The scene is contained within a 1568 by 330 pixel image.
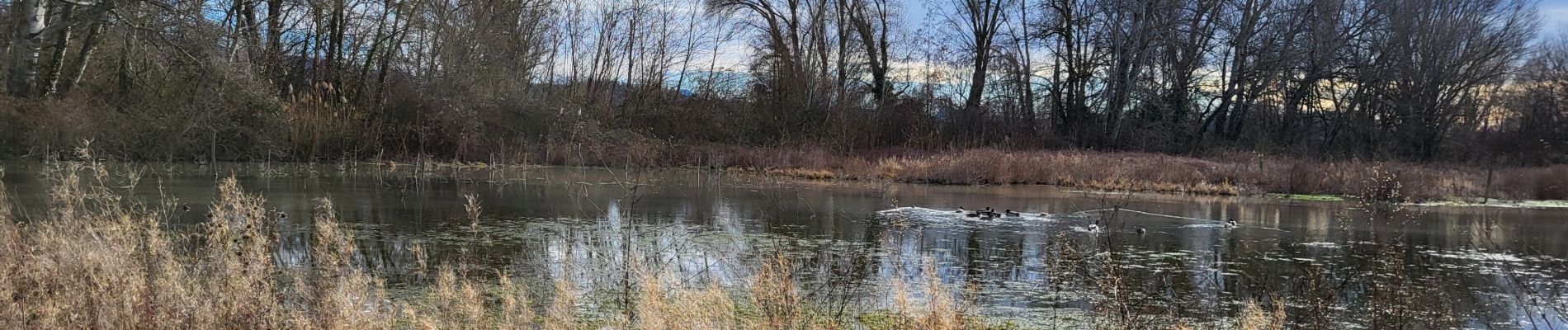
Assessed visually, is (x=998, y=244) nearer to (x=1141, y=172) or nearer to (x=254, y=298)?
(x=254, y=298)

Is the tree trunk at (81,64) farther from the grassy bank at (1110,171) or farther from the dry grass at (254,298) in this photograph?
the dry grass at (254,298)

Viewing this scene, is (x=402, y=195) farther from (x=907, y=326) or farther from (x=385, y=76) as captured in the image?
(x=385, y=76)

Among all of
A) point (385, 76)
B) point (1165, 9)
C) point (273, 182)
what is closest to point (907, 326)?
point (273, 182)

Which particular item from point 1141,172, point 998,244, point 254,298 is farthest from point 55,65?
point 1141,172

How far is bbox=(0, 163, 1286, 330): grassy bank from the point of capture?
4.25 meters

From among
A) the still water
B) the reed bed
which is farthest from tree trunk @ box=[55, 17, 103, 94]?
the reed bed

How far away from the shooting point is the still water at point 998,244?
6035mm

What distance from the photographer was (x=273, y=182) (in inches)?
557

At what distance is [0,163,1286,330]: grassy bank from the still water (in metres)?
0.49

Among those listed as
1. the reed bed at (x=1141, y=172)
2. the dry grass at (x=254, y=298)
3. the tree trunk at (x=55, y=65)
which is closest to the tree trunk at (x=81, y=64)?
the tree trunk at (x=55, y=65)

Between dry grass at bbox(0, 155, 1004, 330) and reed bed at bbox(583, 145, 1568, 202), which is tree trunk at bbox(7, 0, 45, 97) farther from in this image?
dry grass at bbox(0, 155, 1004, 330)

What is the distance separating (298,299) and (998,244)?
5.70 metres

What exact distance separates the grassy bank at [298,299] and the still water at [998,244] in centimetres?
49

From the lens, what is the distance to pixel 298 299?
4984 millimetres
